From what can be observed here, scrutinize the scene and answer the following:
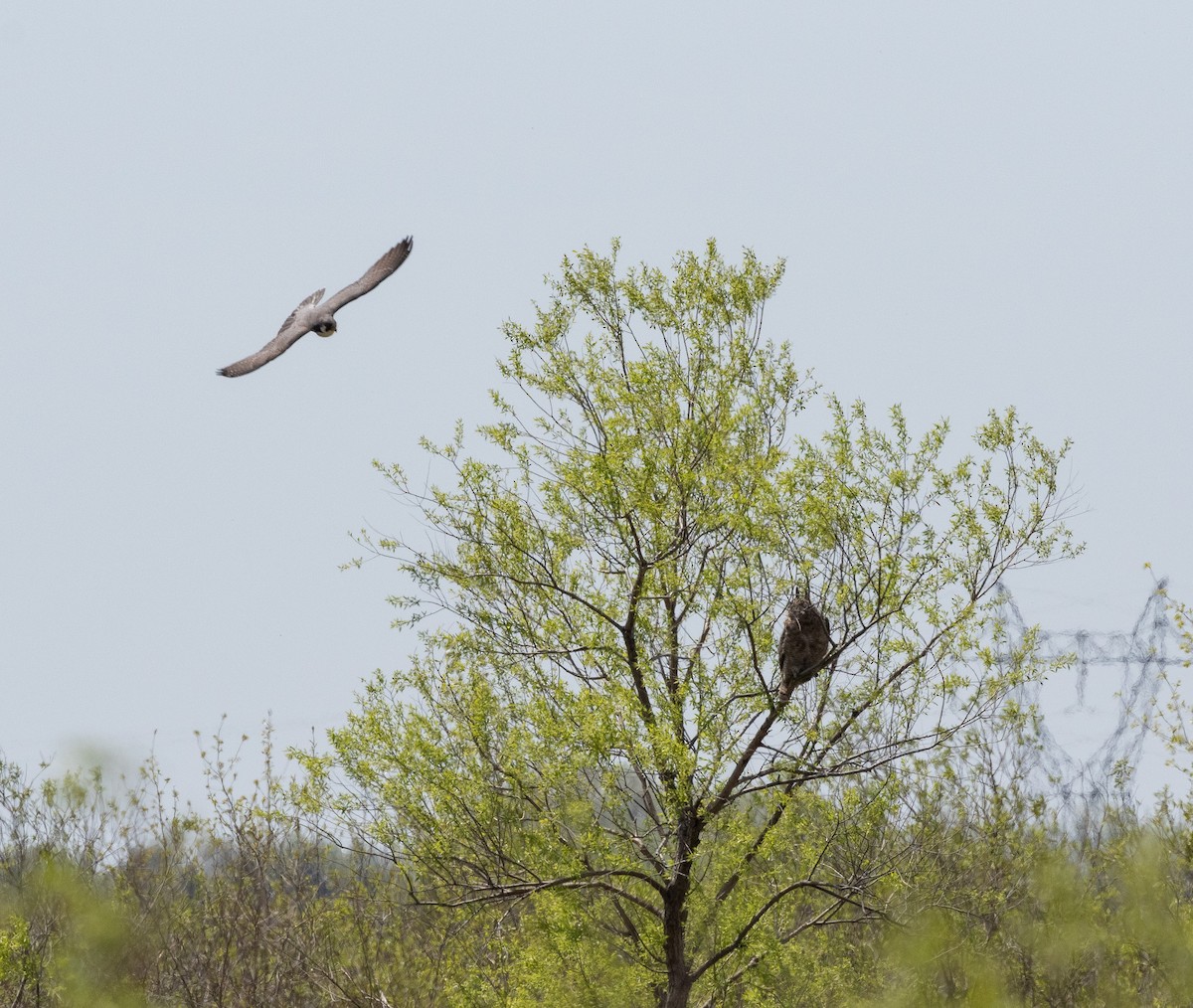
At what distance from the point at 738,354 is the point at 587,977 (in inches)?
277

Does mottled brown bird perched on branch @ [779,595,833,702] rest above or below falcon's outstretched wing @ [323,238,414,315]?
below

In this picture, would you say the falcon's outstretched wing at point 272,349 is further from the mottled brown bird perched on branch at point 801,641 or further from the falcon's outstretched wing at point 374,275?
the mottled brown bird perched on branch at point 801,641

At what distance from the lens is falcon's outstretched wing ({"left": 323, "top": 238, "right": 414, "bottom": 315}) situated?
49.2 ft

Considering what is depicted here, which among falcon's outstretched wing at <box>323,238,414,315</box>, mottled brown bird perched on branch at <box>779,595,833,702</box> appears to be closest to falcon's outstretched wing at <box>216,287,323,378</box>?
falcon's outstretched wing at <box>323,238,414,315</box>

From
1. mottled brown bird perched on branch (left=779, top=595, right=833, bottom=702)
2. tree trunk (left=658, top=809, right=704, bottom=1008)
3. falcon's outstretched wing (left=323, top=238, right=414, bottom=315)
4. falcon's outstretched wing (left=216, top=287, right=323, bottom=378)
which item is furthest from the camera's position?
falcon's outstretched wing (left=323, top=238, right=414, bottom=315)

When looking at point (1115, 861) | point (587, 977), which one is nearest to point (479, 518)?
point (587, 977)

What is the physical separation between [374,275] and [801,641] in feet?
22.8

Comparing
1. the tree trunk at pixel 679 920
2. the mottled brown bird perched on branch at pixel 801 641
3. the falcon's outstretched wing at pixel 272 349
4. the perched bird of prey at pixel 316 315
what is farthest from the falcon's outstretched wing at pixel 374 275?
the tree trunk at pixel 679 920

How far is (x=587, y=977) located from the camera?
1461 centimetres

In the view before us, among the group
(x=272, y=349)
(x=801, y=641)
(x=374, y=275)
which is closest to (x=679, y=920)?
(x=801, y=641)

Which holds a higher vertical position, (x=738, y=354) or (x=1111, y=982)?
(x=738, y=354)

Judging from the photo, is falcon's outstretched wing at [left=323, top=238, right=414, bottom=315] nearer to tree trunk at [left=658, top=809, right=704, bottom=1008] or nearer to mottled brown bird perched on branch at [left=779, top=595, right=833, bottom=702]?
mottled brown bird perched on branch at [left=779, top=595, right=833, bottom=702]

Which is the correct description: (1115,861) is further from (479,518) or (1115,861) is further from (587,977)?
(479,518)

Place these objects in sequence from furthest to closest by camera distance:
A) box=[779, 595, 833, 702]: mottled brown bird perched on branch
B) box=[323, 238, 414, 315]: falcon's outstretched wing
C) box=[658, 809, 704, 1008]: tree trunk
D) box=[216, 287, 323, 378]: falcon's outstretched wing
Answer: box=[323, 238, 414, 315]: falcon's outstretched wing
box=[216, 287, 323, 378]: falcon's outstretched wing
box=[658, 809, 704, 1008]: tree trunk
box=[779, 595, 833, 702]: mottled brown bird perched on branch
